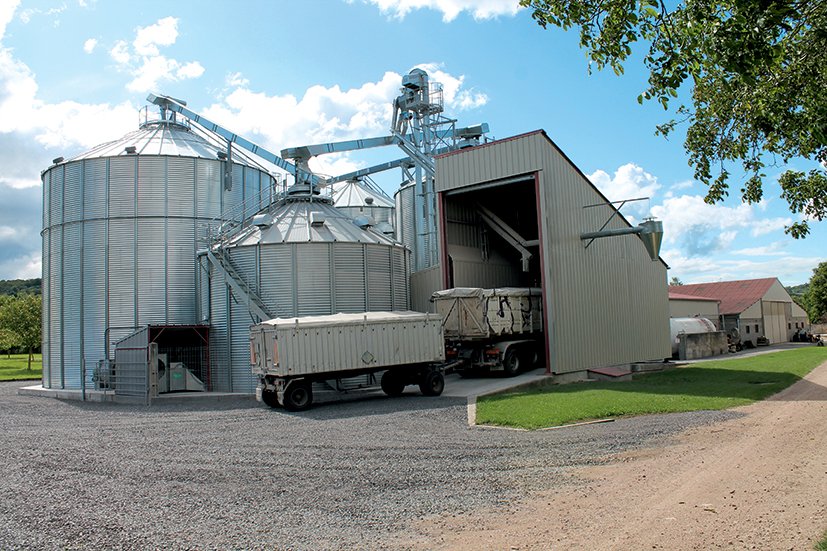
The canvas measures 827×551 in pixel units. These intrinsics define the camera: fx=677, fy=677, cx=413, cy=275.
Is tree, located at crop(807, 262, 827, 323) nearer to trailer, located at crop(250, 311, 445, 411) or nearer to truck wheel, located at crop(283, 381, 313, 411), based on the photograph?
trailer, located at crop(250, 311, 445, 411)

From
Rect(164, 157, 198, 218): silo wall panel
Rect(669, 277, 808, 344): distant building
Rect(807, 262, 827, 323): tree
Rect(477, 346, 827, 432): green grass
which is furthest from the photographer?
Rect(807, 262, 827, 323): tree

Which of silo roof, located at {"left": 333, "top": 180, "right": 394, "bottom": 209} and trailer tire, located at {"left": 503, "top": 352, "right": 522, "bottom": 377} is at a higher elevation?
silo roof, located at {"left": 333, "top": 180, "right": 394, "bottom": 209}

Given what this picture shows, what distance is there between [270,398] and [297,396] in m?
1.42

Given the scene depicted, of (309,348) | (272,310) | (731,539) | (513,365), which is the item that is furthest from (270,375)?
(731,539)

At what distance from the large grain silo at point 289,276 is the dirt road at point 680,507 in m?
17.4

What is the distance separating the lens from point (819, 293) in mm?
75000

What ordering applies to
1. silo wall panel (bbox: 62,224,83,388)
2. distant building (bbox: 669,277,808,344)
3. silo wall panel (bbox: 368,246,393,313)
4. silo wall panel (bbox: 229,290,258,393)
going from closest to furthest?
silo wall panel (bbox: 229,290,258,393) < silo wall panel (bbox: 368,246,393,313) < silo wall panel (bbox: 62,224,83,388) < distant building (bbox: 669,277,808,344)

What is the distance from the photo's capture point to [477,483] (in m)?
10.1

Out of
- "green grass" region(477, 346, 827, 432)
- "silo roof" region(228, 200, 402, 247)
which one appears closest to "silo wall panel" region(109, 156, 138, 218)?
"silo roof" region(228, 200, 402, 247)

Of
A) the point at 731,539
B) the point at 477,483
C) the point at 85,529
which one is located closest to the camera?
the point at 731,539

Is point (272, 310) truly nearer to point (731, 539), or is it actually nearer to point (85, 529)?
point (85, 529)

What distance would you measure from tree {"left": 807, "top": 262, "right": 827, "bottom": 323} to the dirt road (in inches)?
2866

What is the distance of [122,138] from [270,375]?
A: 18.4 meters

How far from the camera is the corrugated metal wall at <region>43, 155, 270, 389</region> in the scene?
29891 millimetres
